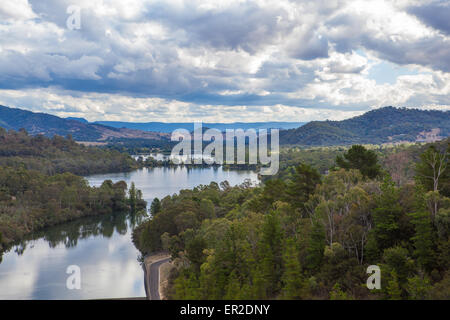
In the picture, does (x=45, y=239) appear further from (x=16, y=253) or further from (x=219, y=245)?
(x=219, y=245)

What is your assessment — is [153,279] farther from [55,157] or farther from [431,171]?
[55,157]

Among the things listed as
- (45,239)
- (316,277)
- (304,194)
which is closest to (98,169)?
(45,239)

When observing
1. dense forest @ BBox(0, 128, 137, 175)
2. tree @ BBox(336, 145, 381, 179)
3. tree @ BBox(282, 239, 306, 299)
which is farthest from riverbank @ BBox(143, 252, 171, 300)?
dense forest @ BBox(0, 128, 137, 175)

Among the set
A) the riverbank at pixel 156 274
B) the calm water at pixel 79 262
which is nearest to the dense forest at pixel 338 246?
the riverbank at pixel 156 274

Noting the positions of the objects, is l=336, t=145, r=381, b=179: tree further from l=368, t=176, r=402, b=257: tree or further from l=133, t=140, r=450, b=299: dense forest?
l=368, t=176, r=402, b=257: tree

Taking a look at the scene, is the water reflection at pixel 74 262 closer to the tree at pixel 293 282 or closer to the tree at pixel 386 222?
the tree at pixel 293 282

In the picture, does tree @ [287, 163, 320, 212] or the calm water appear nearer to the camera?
tree @ [287, 163, 320, 212]
